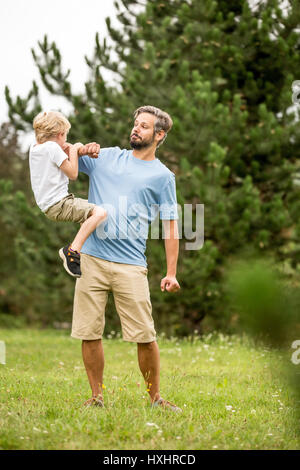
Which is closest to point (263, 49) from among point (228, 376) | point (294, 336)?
point (228, 376)

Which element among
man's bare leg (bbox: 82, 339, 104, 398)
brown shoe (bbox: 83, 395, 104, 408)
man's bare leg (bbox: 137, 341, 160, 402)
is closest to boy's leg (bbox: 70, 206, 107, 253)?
man's bare leg (bbox: 82, 339, 104, 398)

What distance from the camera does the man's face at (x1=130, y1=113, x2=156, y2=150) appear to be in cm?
377

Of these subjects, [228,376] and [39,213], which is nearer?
[228,376]

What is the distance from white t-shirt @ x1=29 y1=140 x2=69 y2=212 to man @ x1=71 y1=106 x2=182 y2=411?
29cm

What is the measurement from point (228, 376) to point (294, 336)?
14.6 ft

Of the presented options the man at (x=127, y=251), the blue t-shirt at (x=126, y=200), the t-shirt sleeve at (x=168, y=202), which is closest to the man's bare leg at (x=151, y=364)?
the man at (x=127, y=251)

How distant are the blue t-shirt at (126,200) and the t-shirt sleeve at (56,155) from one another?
33 cm

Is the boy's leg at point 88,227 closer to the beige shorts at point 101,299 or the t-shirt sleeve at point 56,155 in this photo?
the beige shorts at point 101,299

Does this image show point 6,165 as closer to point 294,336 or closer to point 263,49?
point 263,49

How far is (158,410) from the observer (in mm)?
3525

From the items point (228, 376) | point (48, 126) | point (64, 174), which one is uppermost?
Result: point (48, 126)

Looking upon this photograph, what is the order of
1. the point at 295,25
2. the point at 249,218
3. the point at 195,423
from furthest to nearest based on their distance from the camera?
the point at 295,25, the point at 249,218, the point at 195,423

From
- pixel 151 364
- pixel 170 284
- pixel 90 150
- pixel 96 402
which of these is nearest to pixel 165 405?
pixel 151 364

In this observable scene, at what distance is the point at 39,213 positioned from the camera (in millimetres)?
10164
